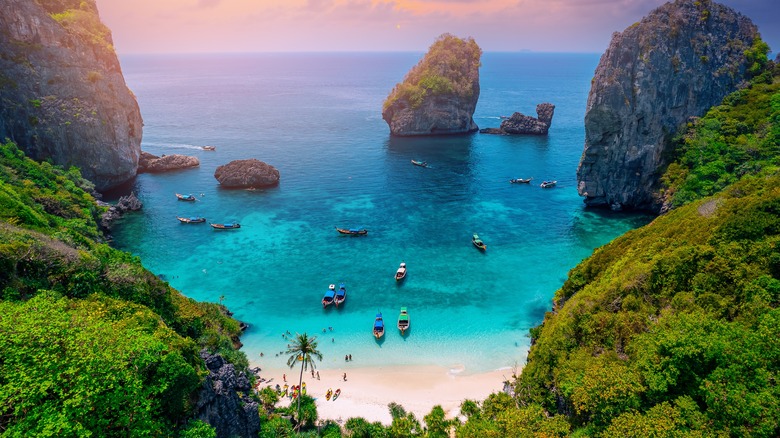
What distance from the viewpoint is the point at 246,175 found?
8475cm

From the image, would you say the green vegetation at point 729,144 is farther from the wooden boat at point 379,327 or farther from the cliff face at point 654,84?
the wooden boat at point 379,327

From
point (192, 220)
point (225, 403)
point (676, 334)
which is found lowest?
point (192, 220)

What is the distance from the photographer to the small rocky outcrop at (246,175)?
8462 centimetres

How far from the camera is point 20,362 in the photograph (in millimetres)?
18312

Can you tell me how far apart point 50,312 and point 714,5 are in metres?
94.0

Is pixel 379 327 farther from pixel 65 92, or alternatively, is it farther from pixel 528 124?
pixel 528 124

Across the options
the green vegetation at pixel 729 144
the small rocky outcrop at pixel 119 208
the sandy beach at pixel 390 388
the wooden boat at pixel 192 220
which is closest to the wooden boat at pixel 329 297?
the sandy beach at pixel 390 388

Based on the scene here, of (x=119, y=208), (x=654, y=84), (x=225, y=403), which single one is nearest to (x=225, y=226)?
(x=119, y=208)

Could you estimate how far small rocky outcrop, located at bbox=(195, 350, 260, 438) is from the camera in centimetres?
2406

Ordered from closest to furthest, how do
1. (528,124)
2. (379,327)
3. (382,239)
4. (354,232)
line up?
(379,327) → (382,239) → (354,232) → (528,124)

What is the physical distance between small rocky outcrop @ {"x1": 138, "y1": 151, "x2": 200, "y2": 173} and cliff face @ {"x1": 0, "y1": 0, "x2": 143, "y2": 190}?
406 inches

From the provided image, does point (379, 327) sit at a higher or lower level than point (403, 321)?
lower

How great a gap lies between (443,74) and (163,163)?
79.1 m

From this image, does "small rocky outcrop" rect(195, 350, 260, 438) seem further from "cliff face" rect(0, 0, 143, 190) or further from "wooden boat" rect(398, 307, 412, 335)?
"cliff face" rect(0, 0, 143, 190)
